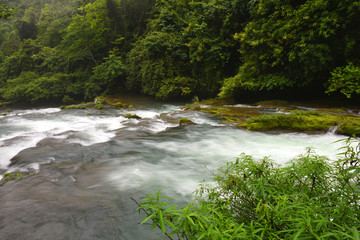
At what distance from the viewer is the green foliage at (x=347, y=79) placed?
27.4ft

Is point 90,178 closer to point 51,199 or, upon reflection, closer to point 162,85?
point 51,199

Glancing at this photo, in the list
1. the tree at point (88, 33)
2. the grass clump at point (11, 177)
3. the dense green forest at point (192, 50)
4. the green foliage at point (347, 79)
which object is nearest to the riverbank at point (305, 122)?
the green foliage at point (347, 79)

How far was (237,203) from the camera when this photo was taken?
196cm

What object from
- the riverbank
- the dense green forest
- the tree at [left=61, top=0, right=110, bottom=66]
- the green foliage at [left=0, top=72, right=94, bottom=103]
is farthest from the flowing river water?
the green foliage at [left=0, top=72, right=94, bottom=103]

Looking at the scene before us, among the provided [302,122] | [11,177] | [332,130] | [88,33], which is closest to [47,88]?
[88,33]

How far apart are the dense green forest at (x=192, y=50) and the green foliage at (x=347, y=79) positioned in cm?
4

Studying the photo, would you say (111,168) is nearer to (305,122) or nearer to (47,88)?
(305,122)

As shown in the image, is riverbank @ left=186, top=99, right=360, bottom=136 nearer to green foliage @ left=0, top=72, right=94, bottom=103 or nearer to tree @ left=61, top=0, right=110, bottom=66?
tree @ left=61, top=0, right=110, bottom=66

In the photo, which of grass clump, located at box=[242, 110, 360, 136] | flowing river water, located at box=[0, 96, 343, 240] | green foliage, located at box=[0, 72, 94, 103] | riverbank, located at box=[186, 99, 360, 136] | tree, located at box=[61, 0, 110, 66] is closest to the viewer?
flowing river water, located at box=[0, 96, 343, 240]

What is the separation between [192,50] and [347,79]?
9.89 m

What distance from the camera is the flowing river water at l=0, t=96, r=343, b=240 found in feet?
9.95

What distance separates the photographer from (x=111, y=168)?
200 inches

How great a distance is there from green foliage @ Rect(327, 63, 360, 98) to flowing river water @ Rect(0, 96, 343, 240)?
3405mm

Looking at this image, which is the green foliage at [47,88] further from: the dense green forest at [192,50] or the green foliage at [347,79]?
the green foliage at [347,79]
